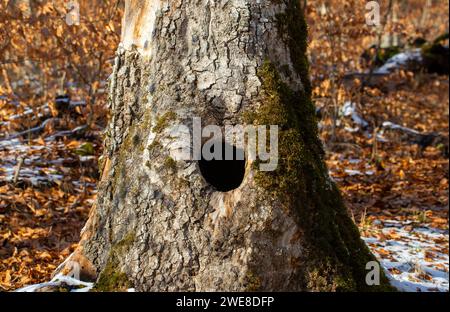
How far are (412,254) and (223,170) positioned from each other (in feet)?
8.86

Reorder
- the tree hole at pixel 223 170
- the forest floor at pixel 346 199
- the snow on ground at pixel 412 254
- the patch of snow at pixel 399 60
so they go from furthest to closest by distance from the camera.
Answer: the patch of snow at pixel 399 60
the forest floor at pixel 346 199
the snow on ground at pixel 412 254
the tree hole at pixel 223 170

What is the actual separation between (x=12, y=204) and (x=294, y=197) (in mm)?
3774

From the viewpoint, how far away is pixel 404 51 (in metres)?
15.0

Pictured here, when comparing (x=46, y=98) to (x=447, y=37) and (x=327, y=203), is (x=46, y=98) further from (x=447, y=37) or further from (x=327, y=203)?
(x=447, y=37)

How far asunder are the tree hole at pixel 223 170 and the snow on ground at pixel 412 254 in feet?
4.68

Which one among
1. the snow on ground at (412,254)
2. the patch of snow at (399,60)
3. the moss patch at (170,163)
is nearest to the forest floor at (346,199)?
the snow on ground at (412,254)

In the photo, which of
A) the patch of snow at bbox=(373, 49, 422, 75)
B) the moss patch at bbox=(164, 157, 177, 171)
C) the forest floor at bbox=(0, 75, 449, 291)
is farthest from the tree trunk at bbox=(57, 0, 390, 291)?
the patch of snow at bbox=(373, 49, 422, 75)

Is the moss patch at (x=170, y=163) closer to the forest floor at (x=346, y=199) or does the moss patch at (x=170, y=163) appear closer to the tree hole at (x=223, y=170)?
the tree hole at (x=223, y=170)

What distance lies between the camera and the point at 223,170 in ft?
10.5

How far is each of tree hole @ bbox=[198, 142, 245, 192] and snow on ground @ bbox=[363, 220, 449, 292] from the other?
143cm

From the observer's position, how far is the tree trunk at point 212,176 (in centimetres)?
275

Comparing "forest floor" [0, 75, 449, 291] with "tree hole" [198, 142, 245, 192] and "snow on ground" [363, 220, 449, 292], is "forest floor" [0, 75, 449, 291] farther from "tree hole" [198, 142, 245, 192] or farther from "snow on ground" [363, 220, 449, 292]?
"tree hole" [198, 142, 245, 192]

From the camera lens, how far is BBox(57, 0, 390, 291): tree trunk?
2.75 m

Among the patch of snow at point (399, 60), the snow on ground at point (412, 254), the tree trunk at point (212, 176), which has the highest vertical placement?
the patch of snow at point (399, 60)
